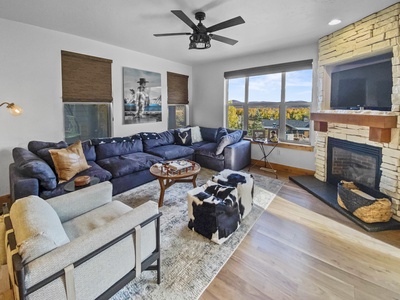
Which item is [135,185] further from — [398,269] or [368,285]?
[398,269]

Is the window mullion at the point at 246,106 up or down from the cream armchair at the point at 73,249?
up

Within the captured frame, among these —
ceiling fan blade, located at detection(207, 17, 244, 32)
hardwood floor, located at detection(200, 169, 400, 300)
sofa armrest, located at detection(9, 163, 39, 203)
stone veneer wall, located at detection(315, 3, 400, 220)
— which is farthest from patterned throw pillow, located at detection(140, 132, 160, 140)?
stone veneer wall, located at detection(315, 3, 400, 220)

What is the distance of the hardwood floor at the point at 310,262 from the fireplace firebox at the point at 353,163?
2.76ft

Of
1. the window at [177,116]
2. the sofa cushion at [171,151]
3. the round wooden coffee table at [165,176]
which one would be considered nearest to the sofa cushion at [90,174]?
the round wooden coffee table at [165,176]

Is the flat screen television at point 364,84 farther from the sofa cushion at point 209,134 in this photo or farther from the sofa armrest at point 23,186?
the sofa armrest at point 23,186

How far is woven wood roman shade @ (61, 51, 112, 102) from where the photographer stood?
365cm

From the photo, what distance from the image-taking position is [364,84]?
3.09 m

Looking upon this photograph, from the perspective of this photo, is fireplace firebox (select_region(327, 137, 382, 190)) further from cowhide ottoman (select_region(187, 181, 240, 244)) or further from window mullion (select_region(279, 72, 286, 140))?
cowhide ottoman (select_region(187, 181, 240, 244))

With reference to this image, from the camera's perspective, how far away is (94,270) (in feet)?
Result: 4.16

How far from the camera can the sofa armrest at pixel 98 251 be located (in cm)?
104

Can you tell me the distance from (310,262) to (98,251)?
1.87m

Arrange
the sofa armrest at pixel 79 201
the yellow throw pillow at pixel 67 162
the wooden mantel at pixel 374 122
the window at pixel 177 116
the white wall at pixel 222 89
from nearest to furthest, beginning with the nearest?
the sofa armrest at pixel 79 201
the wooden mantel at pixel 374 122
the yellow throw pillow at pixel 67 162
the white wall at pixel 222 89
the window at pixel 177 116

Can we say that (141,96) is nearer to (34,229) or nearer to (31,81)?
(31,81)

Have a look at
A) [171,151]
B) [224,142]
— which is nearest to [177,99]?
[171,151]
